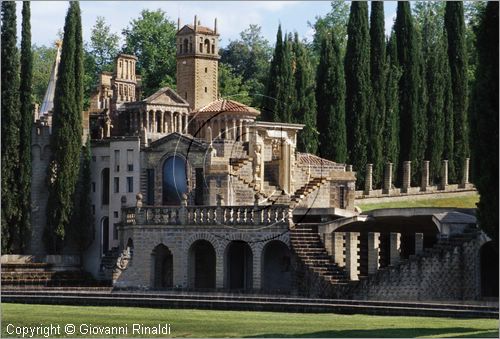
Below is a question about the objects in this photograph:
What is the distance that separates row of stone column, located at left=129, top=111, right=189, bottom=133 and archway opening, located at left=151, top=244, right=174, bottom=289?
13.0 metres

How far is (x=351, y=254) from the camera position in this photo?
6750 cm

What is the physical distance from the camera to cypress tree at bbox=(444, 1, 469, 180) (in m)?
99.6

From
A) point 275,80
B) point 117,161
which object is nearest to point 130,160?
point 117,161

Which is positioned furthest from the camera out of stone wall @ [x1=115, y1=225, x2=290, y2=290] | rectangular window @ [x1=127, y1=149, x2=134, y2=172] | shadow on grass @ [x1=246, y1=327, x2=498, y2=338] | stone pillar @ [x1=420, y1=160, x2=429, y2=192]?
stone pillar @ [x1=420, y1=160, x2=429, y2=192]

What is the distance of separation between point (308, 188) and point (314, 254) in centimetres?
921

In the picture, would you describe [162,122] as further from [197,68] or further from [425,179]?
[425,179]

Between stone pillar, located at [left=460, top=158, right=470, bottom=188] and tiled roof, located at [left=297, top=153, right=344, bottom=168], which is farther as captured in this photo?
stone pillar, located at [left=460, top=158, right=470, bottom=188]

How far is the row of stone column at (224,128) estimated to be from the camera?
82.5m

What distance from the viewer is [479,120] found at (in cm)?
4947

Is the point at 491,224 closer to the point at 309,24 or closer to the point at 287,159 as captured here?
the point at 287,159

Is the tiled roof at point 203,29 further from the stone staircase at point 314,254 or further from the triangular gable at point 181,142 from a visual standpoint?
the stone staircase at point 314,254

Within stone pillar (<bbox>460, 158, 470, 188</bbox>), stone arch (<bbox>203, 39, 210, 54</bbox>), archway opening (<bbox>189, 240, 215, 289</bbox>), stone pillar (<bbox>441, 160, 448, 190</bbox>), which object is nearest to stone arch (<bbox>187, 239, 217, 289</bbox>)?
archway opening (<bbox>189, 240, 215, 289</bbox>)

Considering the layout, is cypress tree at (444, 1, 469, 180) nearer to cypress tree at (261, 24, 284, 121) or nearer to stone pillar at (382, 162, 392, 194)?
stone pillar at (382, 162, 392, 194)

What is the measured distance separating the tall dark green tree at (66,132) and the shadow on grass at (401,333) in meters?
36.7
